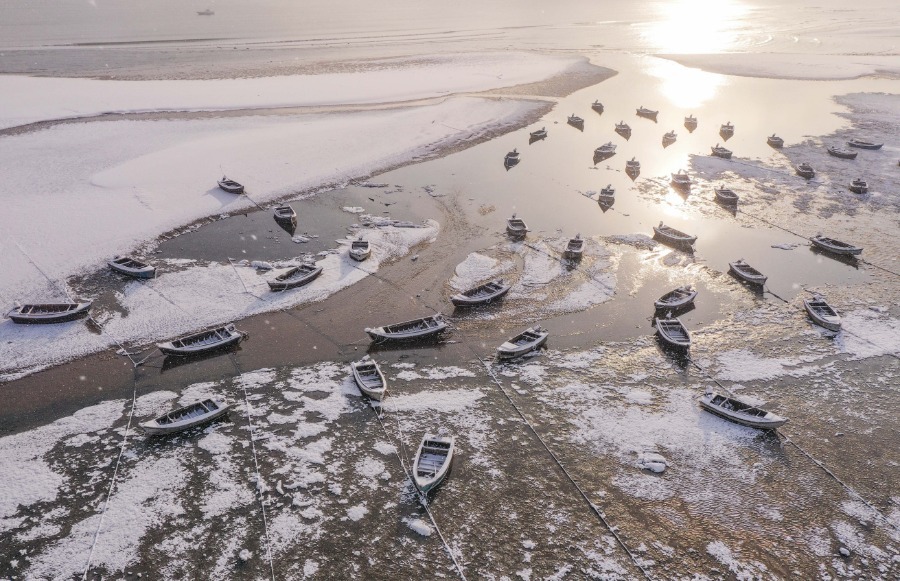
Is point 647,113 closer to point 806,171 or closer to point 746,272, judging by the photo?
point 806,171

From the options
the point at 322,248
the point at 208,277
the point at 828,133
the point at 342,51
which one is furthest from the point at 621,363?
the point at 342,51

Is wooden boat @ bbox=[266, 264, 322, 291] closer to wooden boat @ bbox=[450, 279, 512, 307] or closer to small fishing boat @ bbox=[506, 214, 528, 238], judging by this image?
wooden boat @ bbox=[450, 279, 512, 307]

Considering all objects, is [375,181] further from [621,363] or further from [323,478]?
[323,478]

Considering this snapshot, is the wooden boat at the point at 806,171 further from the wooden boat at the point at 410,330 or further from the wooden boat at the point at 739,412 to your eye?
the wooden boat at the point at 410,330

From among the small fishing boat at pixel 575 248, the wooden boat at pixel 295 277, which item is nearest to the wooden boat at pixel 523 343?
the small fishing boat at pixel 575 248

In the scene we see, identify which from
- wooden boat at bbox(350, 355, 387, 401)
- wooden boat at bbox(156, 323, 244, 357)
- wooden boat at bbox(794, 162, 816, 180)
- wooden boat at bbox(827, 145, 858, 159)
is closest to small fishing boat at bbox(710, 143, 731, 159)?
wooden boat at bbox(794, 162, 816, 180)

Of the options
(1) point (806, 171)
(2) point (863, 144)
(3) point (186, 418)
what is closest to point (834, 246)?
(1) point (806, 171)

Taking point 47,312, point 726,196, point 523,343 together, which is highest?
point 47,312
